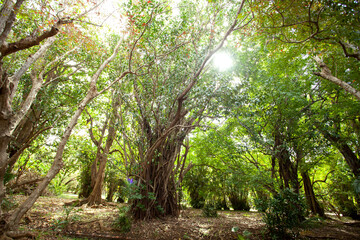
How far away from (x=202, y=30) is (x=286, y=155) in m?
4.87

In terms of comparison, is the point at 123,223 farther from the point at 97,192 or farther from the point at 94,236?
the point at 97,192

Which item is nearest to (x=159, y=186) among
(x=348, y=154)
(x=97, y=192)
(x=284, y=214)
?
(x=284, y=214)

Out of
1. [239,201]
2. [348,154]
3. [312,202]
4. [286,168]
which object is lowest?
[239,201]

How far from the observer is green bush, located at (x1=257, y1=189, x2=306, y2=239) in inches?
149

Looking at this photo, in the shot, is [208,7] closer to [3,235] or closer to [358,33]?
→ [358,33]

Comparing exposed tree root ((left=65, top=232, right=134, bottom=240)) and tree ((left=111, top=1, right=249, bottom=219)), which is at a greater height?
tree ((left=111, top=1, right=249, bottom=219))

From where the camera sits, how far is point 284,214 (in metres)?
3.88

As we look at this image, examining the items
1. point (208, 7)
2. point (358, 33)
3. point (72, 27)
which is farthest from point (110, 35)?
point (358, 33)

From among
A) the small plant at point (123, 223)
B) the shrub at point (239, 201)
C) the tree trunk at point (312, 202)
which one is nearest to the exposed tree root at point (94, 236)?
the small plant at point (123, 223)

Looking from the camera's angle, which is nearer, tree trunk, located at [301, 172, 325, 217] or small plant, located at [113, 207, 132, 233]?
small plant, located at [113, 207, 132, 233]

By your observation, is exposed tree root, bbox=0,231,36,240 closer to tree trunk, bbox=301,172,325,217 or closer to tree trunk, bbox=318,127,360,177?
tree trunk, bbox=318,127,360,177

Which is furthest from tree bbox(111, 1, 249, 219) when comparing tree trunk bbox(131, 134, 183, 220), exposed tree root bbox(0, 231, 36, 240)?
exposed tree root bbox(0, 231, 36, 240)

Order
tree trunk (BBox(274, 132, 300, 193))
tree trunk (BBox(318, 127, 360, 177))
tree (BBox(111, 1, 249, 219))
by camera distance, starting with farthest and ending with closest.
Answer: tree trunk (BBox(318, 127, 360, 177)), tree trunk (BBox(274, 132, 300, 193)), tree (BBox(111, 1, 249, 219))

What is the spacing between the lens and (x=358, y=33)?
341cm
